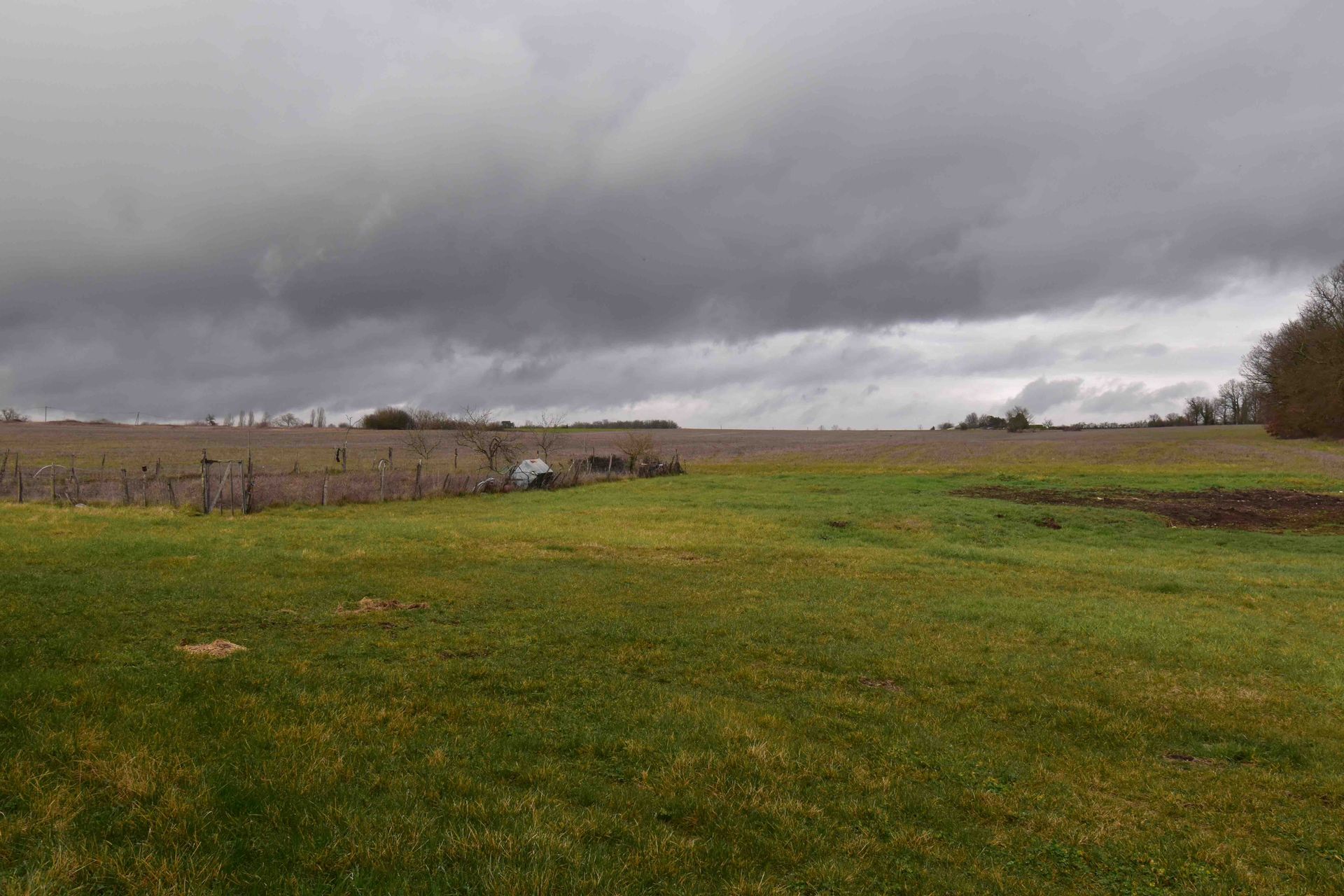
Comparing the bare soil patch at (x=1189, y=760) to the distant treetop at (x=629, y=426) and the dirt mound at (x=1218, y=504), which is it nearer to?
the dirt mound at (x=1218, y=504)

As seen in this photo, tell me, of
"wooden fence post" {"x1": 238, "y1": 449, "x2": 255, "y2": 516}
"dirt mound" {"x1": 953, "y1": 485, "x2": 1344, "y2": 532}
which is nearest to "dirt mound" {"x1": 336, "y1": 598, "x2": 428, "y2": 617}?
"wooden fence post" {"x1": 238, "y1": 449, "x2": 255, "y2": 516}

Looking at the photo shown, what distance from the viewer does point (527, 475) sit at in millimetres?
43406

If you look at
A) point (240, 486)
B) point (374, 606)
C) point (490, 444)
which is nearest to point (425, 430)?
point (490, 444)

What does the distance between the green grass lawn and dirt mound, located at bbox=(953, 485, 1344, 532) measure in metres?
13.6

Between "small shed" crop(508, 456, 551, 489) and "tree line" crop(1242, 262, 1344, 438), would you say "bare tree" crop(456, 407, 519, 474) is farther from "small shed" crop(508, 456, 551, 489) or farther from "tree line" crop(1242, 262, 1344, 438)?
"tree line" crop(1242, 262, 1344, 438)

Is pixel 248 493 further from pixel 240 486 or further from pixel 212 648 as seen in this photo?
pixel 212 648

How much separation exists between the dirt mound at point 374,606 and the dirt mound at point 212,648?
2.34 metres

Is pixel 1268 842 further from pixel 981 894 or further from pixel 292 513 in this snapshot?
pixel 292 513

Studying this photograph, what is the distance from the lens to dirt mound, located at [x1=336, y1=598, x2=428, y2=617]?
12.1 meters

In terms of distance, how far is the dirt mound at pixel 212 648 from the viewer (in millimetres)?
Answer: 9008

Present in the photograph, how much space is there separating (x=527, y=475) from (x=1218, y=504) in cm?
3394

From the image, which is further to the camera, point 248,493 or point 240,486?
point 240,486

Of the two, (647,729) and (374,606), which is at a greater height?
(374,606)

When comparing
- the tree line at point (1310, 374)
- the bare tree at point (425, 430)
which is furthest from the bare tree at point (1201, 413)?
the bare tree at point (425, 430)
